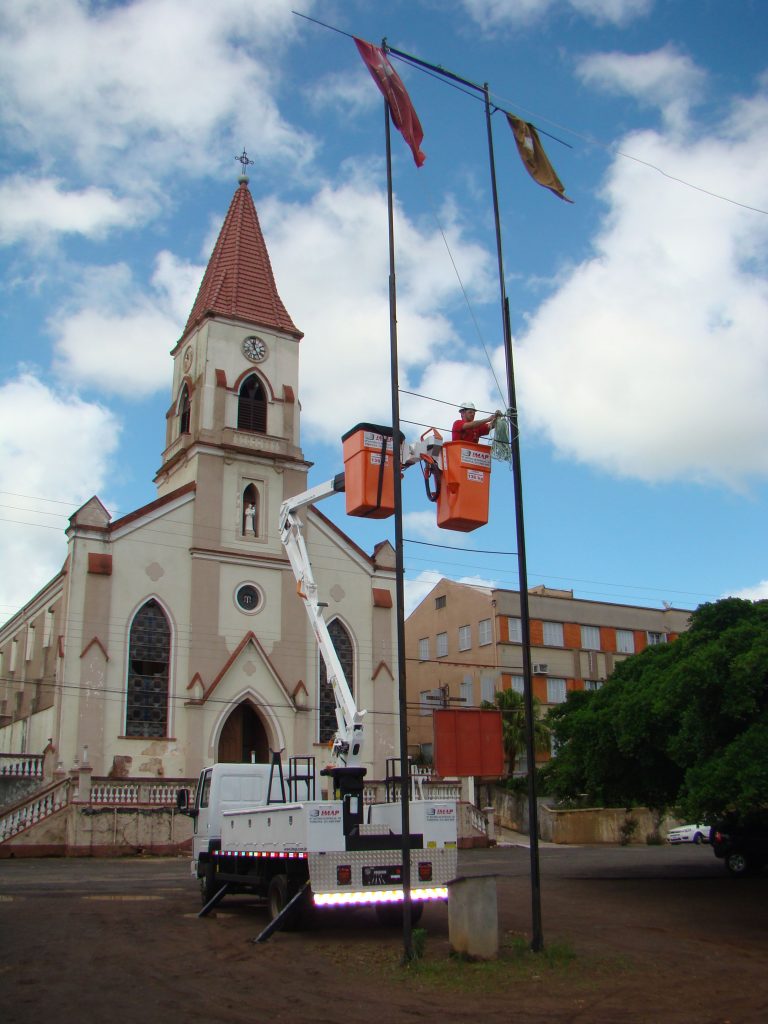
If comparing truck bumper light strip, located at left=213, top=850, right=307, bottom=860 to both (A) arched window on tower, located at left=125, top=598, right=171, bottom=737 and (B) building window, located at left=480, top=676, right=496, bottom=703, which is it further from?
(B) building window, located at left=480, top=676, right=496, bottom=703

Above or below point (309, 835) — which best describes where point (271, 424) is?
above

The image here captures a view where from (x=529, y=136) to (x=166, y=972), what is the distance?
11.5 metres

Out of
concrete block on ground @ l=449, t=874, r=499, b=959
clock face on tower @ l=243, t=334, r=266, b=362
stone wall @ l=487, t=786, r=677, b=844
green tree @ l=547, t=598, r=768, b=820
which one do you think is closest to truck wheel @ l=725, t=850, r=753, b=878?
green tree @ l=547, t=598, r=768, b=820

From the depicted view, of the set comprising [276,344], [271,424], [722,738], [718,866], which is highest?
[276,344]

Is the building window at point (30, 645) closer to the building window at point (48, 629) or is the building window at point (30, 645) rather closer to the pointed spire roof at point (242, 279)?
the building window at point (48, 629)

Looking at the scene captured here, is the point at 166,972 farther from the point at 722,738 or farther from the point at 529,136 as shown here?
the point at 529,136

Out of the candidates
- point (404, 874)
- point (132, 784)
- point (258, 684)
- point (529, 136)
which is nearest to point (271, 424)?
point (258, 684)

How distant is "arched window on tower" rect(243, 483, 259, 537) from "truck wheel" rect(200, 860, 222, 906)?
69.7ft

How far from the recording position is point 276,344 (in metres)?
40.5

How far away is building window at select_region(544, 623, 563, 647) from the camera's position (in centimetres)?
5066

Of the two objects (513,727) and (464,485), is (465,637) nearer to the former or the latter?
(513,727)

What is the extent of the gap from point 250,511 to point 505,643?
653 inches

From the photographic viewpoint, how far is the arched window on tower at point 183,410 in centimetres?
4016

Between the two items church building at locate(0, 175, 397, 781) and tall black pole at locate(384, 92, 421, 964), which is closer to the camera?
tall black pole at locate(384, 92, 421, 964)
